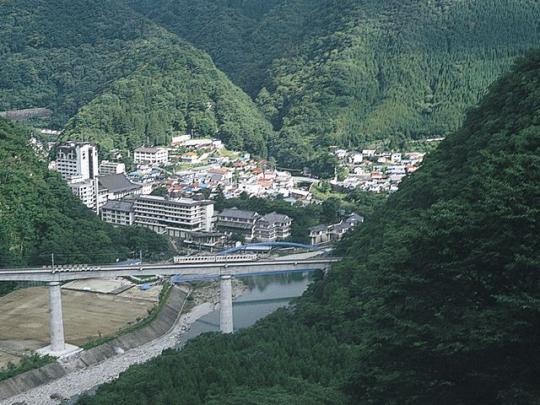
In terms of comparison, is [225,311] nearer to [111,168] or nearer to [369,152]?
[111,168]

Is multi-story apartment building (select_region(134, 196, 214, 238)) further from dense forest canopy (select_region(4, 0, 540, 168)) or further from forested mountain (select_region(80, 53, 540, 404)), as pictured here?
forested mountain (select_region(80, 53, 540, 404))

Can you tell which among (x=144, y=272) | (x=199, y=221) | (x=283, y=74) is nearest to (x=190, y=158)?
(x=199, y=221)

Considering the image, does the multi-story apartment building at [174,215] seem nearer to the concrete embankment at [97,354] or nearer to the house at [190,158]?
the concrete embankment at [97,354]

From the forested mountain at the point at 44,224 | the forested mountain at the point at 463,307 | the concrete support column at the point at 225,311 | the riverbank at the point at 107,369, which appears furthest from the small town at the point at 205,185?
the forested mountain at the point at 463,307

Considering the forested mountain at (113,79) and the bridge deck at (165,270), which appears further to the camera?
the forested mountain at (113,79)

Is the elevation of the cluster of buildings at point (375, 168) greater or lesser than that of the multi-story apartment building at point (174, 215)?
greater

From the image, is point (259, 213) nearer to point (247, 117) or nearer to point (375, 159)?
point (375, 159)

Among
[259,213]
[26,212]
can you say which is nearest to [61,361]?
[26,212]
